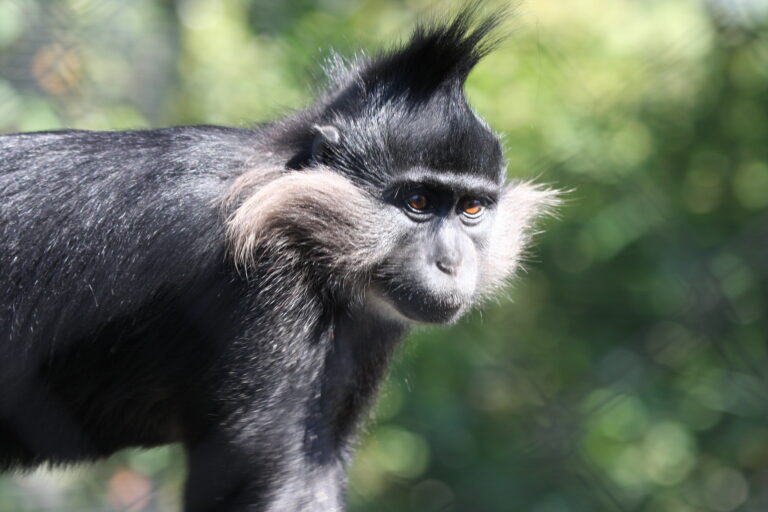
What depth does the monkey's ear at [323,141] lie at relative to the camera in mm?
3033

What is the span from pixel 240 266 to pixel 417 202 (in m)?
0.60

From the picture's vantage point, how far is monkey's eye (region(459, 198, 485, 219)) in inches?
127

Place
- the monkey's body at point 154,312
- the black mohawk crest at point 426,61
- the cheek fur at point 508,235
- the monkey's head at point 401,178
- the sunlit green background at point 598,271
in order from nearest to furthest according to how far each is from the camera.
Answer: the monkey's body at point 154,312 < the monkey's head at point 401,178 < the black mohawk crest at point 426,61 < the cheek fur at point 508,235 < the sunlit green background at point 598,271

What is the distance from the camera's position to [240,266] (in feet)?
9.45

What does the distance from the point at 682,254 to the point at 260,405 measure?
10.8 feet

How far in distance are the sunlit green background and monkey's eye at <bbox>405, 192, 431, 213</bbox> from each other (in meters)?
2.01

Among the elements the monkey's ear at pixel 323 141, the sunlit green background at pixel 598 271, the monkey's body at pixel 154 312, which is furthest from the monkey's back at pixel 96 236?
the sunlit green background at pixel 598 271

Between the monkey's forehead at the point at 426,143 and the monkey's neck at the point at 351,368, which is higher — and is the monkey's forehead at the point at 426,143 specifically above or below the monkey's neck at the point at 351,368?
above

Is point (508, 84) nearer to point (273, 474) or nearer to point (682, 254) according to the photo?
point (682, 254)

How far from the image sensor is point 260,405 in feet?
9.22

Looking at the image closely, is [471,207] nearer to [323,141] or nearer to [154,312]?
[323,141]

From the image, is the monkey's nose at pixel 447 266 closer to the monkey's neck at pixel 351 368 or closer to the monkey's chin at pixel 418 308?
the monkey's chin at pixel 418 308

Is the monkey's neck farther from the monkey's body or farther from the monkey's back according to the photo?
the monkey's back

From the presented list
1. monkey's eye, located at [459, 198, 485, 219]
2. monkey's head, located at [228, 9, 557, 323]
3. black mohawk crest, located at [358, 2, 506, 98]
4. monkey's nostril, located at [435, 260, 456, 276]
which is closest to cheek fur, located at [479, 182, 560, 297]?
monkey's eye, located at [459, 198, 485, 219]
